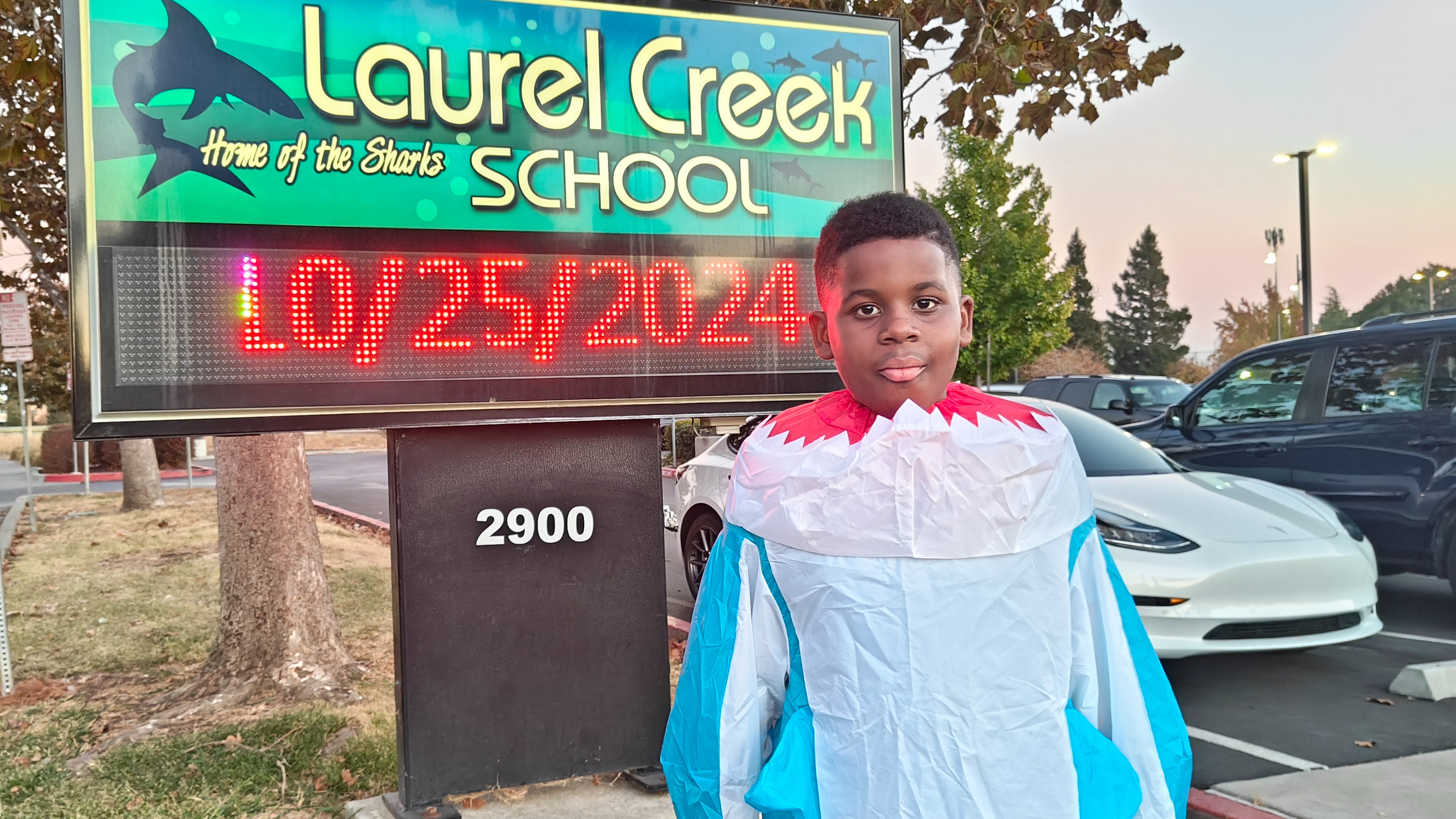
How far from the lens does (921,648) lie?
1550mm

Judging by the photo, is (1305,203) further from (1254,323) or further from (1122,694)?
(1254,323)

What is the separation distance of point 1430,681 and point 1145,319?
3474 inches

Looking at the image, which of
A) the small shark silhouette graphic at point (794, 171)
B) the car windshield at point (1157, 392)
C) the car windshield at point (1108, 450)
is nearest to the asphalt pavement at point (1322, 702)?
the car windshield at point (1108, 450)

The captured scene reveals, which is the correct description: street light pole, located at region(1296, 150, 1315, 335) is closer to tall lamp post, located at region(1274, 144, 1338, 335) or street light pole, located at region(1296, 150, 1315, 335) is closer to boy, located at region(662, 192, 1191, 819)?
tall lamp post, located at region(1274, 144, 1338, 335)

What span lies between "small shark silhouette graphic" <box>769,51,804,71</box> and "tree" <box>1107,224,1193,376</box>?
84.2 metres

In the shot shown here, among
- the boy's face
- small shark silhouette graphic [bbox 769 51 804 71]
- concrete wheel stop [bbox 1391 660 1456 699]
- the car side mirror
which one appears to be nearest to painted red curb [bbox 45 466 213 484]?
the car side mirror

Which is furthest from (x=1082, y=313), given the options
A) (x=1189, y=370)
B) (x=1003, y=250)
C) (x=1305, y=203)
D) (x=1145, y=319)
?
(x=1305, y=203)

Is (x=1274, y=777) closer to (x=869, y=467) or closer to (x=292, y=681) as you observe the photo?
(x=869, y=467)

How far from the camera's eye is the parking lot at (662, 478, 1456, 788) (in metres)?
4.69

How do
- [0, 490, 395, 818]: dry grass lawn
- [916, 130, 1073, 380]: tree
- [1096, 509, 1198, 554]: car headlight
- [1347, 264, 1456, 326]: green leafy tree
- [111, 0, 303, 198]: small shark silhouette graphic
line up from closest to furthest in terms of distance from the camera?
[111, 0, 303, 198]: small shark silhouette graphic, [0, 490, 395, 818]: dry grass lawn, [1096, 509, 1198, 554]: car headlight, [916, 130, 1073, 380]: tree, [1347, 264, 1456, 326]: green leafy tree

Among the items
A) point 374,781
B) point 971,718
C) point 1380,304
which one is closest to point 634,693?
point 374,781

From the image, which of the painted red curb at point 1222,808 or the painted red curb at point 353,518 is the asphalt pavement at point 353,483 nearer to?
the painted red curb at point 353,518

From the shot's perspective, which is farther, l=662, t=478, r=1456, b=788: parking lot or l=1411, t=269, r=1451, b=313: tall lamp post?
l=1411, t=269, r=1451, b=313: tall lamp post

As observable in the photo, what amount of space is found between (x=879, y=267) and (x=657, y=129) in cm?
235
